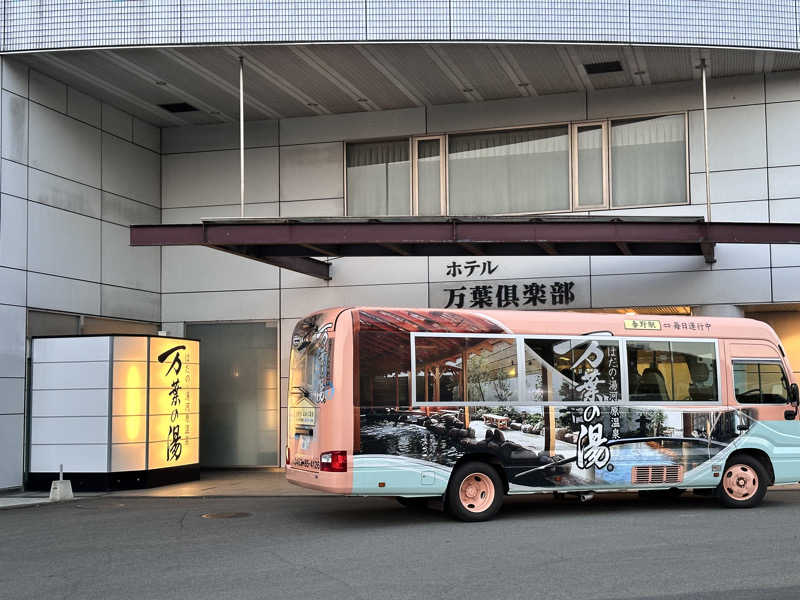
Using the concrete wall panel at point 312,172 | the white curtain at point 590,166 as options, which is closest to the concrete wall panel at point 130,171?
the concrete wall panel at point 312,172

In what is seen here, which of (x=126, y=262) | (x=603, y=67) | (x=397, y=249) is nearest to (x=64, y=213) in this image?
(x=126, y=262)

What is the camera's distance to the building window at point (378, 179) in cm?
2127

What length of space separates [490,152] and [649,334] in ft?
26.2

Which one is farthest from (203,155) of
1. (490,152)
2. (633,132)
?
(633,132)

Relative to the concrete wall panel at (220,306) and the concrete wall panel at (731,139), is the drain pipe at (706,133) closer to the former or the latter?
the concrete wall panel at (731,139)

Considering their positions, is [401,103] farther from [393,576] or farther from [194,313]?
[393,576]

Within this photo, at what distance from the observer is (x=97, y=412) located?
1767cm

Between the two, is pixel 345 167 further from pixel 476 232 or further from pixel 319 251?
pixel 476 232

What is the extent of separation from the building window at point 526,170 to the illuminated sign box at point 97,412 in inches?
246

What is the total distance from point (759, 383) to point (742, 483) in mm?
1512

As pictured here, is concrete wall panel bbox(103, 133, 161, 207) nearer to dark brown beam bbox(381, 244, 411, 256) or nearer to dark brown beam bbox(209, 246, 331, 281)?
dark brown beam bbox(209, 246, 331, 281)

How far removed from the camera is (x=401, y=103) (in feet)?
68.3

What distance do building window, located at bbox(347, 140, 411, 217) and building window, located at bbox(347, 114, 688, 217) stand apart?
0.02m

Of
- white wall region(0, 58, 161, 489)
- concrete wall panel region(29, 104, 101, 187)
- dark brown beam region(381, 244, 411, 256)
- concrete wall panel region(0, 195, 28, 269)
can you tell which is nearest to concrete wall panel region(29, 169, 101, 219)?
white wall region(0, 58, 161, 489)
